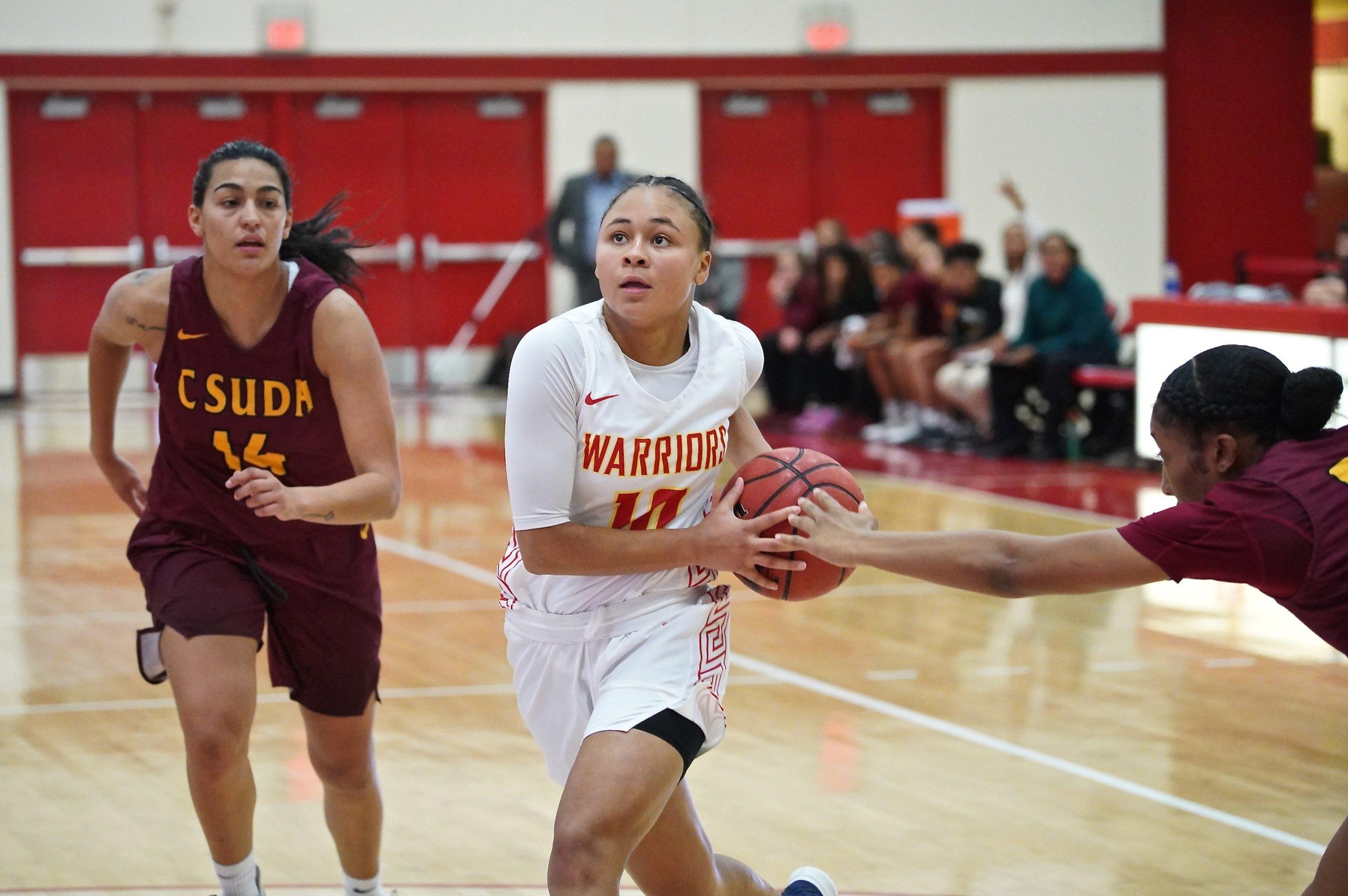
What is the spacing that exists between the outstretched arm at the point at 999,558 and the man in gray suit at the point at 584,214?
10.5m

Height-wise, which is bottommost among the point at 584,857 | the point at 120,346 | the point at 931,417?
the point at 931,417

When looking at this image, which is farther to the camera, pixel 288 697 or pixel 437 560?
pixel 437 560

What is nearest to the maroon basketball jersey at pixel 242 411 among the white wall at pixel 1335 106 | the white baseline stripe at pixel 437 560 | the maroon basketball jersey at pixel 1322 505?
the maroon basketball jersey at pixel 1322 505

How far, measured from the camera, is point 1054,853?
423cm

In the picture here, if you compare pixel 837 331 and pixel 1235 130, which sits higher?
pixel 1235 130

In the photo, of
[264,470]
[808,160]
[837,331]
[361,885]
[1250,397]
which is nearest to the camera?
[1250,397]

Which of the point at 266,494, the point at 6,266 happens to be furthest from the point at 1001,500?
the point at 6,266

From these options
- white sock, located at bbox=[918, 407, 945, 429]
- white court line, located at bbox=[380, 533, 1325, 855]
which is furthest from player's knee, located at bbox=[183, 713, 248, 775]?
white sock, located at bbox=[918, 407, 945, 429]

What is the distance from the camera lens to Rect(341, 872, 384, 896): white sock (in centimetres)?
382

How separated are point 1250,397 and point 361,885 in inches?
87.0

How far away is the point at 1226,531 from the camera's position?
2699mm

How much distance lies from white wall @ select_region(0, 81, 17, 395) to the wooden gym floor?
866 centimetres

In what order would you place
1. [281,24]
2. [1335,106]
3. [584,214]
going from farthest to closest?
[1335,106] < [281,24] < [584,214]

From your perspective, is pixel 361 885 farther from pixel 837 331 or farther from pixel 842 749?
pixel 837 331
